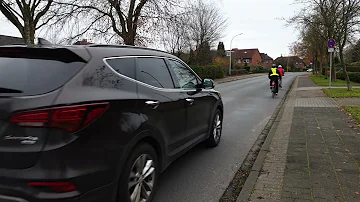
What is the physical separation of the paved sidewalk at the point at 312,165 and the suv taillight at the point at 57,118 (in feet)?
7.25

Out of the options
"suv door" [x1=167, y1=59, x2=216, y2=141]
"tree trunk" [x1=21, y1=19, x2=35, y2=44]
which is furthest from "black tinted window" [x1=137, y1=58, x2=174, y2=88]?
"tree trunk" [x1=21, y1=19, x2=35, y2=44]

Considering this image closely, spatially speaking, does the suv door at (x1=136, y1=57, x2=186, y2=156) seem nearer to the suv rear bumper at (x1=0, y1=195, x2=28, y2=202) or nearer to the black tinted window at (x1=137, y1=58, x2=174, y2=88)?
the black tinted window at (x1=137, y1=58, x2=174, y2=88)

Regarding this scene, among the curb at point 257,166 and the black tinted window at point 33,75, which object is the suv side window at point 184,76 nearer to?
the curb at point 257,166

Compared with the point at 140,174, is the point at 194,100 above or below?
above

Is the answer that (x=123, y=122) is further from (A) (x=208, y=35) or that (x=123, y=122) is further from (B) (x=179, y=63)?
(A) (x=208, y=35)

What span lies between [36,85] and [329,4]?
18.3 metres

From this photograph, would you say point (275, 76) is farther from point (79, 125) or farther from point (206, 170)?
point (79, 125)

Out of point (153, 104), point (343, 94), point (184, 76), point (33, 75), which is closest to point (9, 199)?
point (33, 75)

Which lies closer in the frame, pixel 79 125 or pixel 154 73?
pixel 79 125

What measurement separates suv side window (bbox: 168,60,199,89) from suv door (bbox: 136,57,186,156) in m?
0.27

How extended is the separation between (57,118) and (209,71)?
1379 inches

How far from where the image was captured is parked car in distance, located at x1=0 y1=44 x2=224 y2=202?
2180 millimetres

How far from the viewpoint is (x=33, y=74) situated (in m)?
2.44

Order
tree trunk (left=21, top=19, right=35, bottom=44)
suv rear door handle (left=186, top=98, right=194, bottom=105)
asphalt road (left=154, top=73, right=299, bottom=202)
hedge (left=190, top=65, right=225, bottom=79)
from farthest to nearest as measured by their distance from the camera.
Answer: hedge (left=190, top=65, right=225, bottom=79) < tree trunk (left=21, top=19, right=35, bottom=44) < suv rear door handle (left=186, top=98, right=194, bottom=105) < asphalt road (left=154, top=73, right=299, bottom=202)
